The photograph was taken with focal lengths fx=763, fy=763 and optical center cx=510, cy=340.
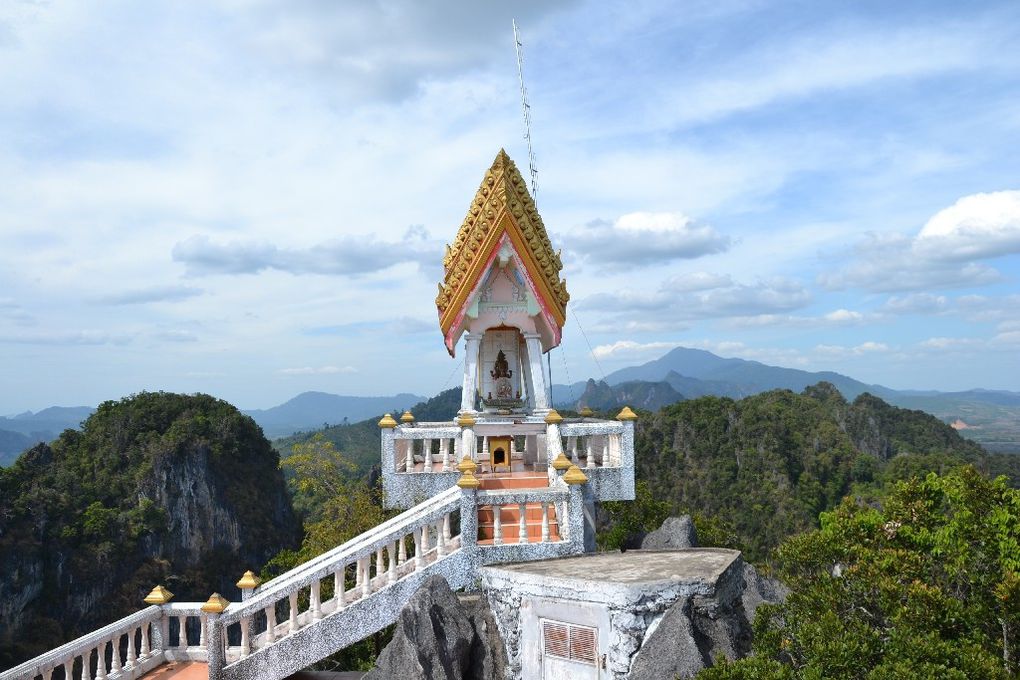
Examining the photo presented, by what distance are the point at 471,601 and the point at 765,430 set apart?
65.4 meters

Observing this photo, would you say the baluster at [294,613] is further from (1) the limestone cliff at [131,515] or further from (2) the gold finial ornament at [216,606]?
(1) the limestone cliff at [131,515]

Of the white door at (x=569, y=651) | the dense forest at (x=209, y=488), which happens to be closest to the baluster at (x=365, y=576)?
the white door at (x=569, y=651)

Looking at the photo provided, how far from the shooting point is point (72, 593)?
52.8 meters

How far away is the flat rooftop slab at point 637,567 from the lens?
9.09 metres

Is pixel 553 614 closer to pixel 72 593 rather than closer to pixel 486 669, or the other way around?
pixel 486 669

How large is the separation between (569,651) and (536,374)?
7.11 meters

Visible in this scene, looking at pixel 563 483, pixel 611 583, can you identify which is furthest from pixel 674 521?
pixel 611 583

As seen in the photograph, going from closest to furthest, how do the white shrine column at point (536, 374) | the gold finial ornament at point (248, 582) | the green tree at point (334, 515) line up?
the gold finial ornament at point (248, 582), the green tree at point (334, 515), the white shrine column at point (536, 374)

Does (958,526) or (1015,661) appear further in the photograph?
(958,526)

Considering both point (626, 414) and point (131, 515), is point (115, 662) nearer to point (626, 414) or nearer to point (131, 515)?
point (626, 414)

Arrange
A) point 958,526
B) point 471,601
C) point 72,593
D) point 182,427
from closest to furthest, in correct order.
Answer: point 958,526 < point 471,601 < point 72,593 < point 182,427

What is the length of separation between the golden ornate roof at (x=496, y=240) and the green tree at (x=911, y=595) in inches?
303

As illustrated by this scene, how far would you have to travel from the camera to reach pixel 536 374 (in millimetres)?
15586

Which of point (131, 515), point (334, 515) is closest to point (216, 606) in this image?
point (334, 515)
